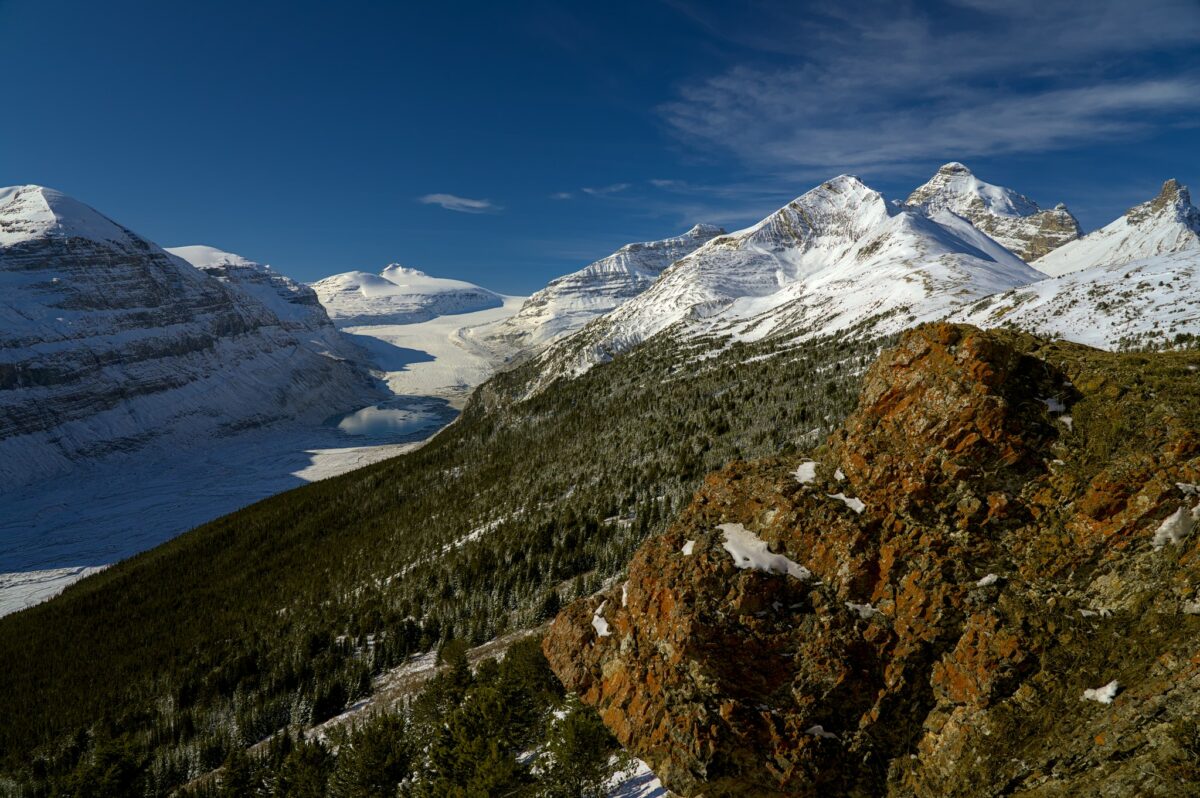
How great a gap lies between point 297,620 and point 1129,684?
74.9m

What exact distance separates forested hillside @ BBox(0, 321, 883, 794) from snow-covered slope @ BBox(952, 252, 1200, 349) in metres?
21.0

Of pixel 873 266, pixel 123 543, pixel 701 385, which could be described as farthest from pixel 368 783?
pixel 873 266

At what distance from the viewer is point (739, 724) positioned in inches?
558

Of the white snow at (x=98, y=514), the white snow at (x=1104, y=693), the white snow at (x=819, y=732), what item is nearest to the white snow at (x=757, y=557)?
the white snow at (x=819, y=732)

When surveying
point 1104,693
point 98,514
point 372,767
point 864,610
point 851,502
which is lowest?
point 98,514

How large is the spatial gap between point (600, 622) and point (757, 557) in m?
6.67

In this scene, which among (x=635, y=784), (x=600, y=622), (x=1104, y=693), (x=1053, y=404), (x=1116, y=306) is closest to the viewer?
(x=1104, y=693)

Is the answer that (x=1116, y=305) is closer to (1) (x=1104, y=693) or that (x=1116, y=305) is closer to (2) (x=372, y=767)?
(1) (x=1104, y=693)

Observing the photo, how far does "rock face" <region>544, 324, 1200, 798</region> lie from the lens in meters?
11.4

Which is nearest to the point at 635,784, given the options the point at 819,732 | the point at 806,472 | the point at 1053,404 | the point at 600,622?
the point at 600,622

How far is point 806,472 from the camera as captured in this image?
61.2 feet

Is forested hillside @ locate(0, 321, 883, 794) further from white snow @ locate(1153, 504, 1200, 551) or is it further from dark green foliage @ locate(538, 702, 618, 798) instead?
white snow @ locate(1153, 504, 1200, 551)

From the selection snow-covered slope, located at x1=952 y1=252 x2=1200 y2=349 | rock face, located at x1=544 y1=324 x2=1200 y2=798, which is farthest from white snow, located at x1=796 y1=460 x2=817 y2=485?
snow-covered slope, located at x1=952 y1=252 x2=1200 y2=349

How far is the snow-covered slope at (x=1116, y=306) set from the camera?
167 ft
